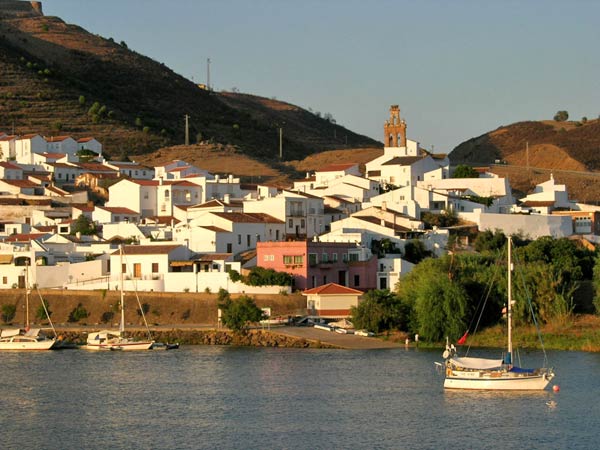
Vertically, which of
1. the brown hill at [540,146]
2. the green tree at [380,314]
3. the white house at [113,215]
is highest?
the brown hill at [540,146]

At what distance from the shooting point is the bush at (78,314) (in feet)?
194

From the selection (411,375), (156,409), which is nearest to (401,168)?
(411,375)

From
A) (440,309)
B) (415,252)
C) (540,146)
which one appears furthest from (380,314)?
(540,146)

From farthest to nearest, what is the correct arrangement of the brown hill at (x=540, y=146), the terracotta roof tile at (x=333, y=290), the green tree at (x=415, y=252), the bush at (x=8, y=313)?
the brown hill at (x=540, y=146) → the green tree at (x=415, y=252) → the bush at (x=8, y=313) → the terracotta roof tile at (x=333, y=290)

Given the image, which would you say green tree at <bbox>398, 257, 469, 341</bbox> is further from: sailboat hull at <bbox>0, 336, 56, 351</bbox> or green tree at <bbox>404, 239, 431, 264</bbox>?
sailboat hull at <bbox>0, 336, 56, 351</bbox>

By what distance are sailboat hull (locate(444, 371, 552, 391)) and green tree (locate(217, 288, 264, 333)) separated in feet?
46.1

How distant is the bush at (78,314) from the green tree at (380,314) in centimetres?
1306

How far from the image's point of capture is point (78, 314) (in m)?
59.0

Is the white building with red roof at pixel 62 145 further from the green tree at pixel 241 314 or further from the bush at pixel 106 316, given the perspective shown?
the green tree at pixel 241 314

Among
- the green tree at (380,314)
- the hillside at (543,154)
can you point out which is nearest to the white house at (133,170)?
the hillside at (543,154)

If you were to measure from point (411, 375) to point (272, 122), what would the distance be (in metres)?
123

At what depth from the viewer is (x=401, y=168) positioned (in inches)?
3268

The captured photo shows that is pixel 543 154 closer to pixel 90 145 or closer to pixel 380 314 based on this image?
pixel 90 145

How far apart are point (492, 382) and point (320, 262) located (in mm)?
20179
